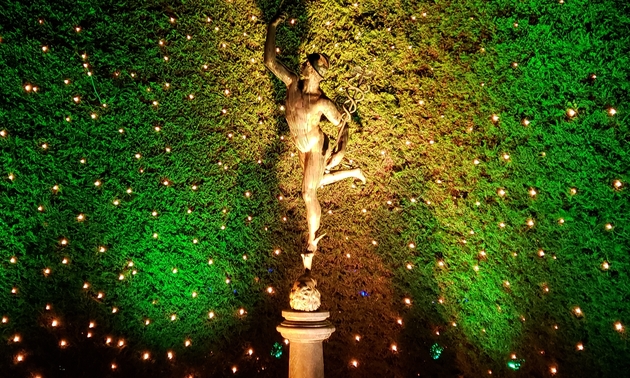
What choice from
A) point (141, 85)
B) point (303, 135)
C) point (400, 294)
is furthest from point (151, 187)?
point (400, 294)

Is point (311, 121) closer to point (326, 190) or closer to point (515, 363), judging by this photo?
point (326, 190)

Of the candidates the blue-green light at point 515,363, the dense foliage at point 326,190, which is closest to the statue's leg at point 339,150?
the dense foliage at point 326,190

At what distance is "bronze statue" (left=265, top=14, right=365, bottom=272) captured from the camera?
12.2 feet

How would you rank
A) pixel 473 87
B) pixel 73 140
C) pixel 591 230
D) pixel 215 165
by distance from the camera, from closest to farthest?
pixel 591 230 < pixel 473 87 < pixel 73 140 < pixel 215 165

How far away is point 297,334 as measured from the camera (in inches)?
134

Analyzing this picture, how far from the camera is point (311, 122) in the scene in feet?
12.3

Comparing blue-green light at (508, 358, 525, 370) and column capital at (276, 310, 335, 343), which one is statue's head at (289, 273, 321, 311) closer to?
column capital at (276, 310, 335, 343)

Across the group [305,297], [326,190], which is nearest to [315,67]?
[326,190]

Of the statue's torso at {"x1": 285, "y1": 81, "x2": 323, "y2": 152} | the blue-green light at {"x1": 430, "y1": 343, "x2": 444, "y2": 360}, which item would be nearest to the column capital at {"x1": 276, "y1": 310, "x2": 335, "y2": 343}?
the blue-green light at {"x1": 430, "y1": 343, "x2": 444, "y2": 360}

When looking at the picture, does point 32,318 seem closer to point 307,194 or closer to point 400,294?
point 307,194

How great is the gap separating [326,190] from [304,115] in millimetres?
1254

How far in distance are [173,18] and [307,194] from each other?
2.71 metres

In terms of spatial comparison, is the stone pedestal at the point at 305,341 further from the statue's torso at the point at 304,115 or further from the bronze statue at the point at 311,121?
the statue's torso at the point at 304,115

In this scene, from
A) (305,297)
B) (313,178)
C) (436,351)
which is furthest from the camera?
(436,351)
